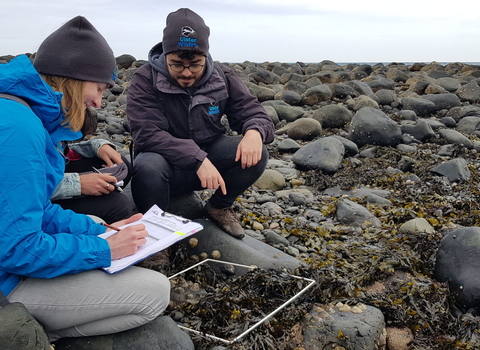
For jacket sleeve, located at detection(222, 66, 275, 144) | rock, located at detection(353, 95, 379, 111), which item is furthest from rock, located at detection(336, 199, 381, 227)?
rock, located at detection(353, 95, 379, 111)

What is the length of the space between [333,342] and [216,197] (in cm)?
167

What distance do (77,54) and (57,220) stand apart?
0.85 meters

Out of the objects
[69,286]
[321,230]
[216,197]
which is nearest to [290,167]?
[321,230]

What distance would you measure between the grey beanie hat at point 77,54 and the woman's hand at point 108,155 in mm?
1070

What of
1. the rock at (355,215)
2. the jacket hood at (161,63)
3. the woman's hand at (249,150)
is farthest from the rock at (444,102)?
the jacket hood at (161,63)

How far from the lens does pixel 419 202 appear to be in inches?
A: 211

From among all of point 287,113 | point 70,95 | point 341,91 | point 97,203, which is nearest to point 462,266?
point 97,203

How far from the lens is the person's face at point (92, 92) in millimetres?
2340

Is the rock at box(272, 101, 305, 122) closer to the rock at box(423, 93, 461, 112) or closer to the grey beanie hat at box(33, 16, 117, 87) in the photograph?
the rock at box(423, 93, 461, 112)

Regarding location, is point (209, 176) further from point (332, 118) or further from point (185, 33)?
point (332, 118)

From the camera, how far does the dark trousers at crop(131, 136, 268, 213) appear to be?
356 centimetres

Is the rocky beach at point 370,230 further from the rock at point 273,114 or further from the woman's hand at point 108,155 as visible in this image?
the woman's hand at point 108,155

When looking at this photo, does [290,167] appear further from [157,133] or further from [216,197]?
[157,133]

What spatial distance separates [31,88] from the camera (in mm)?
2096
